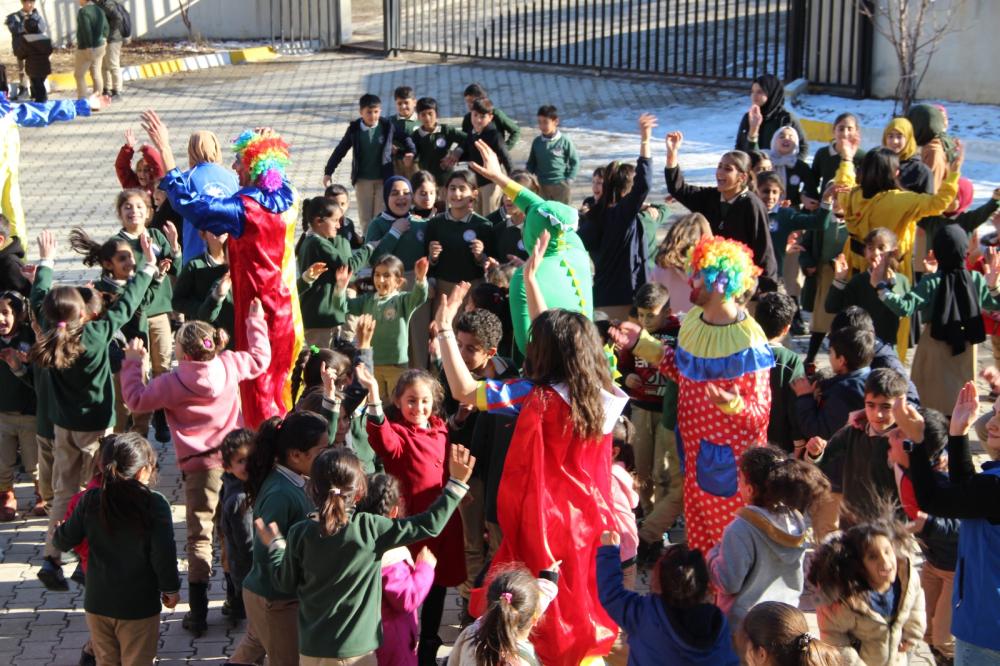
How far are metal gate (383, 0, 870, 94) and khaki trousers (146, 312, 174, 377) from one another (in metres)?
→ 11.1

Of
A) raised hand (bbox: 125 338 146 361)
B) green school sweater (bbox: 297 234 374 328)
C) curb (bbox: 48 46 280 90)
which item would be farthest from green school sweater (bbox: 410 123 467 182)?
curb (bbox: 48 46 280 90)

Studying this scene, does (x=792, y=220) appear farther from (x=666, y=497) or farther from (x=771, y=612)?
(x=771, y=612)

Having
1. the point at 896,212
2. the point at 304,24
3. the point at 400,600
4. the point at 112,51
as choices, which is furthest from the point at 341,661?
the point at 304,24

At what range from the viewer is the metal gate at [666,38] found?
57.0ft

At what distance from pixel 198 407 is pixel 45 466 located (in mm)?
1352

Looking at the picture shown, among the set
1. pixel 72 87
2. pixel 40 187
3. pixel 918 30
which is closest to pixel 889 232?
pixel 918 30

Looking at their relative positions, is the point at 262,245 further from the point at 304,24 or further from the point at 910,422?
the point at 304,24

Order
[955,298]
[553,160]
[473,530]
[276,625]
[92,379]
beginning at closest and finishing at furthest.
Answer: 1. [276,625]
2. [473,530]
3. [92,379]
4. [955,298]
5. [553,160]

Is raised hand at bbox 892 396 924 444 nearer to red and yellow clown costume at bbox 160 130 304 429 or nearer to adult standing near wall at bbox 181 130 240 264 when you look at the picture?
red and yellow clown costume at bbox 160 130 304 429

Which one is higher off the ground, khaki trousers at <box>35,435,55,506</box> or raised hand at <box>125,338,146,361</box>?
raised hand at <box>125,338,146,361</box>

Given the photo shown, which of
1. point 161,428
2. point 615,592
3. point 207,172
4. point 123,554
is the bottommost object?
point 161,428

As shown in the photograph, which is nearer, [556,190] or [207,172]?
[207,172]

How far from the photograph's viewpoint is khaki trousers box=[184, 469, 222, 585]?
21.3 ft

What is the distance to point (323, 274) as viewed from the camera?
8.45 m
